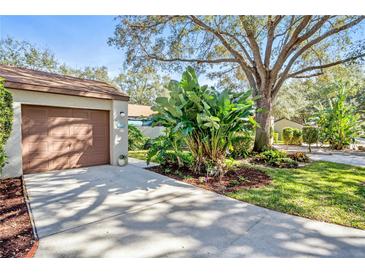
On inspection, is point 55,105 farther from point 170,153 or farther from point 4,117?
point 170,153

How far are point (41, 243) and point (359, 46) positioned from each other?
34.6 ft

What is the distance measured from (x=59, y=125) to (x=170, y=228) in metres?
5.34

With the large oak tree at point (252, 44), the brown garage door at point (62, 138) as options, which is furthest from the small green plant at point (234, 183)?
the large oak tree at point (252, 44)

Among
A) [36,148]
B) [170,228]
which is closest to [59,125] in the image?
[36,148]

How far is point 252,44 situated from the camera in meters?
8.96

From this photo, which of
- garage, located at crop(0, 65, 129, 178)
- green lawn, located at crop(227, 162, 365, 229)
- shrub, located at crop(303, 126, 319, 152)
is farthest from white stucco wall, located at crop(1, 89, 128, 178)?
shrub, located at crop(303, 126, 319, 152)

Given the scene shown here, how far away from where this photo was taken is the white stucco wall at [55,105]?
545cm

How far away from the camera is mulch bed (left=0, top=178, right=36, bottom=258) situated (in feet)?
7.70

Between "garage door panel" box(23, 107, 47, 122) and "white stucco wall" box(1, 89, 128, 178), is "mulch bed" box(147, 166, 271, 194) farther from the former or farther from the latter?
"garage door panel" box(23, 107, 47, 122)

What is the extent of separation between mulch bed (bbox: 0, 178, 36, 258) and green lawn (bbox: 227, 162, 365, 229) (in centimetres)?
346

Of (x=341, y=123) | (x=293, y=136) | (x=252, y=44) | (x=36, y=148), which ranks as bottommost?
(x=36, y=148)

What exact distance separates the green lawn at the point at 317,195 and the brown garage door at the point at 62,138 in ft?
16.7
